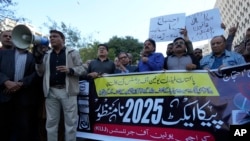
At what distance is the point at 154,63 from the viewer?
5.28m

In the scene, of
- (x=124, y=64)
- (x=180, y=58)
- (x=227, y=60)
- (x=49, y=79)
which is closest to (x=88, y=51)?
(x=124, y=64)

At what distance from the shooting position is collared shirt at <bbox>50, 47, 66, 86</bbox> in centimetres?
495

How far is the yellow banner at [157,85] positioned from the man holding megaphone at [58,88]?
20.6 inches

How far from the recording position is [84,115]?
18.1ft

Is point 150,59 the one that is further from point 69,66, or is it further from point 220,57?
point 69,66

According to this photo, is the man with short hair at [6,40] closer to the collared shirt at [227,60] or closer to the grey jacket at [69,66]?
the grey jacket at [69,66]

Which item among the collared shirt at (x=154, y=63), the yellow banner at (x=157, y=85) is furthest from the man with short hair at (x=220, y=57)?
the collared shirt at (x=154, y=63)

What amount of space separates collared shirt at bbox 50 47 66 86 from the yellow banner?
707mm

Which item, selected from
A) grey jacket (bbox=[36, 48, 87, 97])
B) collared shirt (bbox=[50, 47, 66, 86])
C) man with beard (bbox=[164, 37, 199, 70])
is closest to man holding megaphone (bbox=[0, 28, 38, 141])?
grey jacket (bbox=[36, 48, 87, 97])

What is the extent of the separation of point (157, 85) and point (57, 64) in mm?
A: 1579

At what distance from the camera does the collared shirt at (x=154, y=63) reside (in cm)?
525

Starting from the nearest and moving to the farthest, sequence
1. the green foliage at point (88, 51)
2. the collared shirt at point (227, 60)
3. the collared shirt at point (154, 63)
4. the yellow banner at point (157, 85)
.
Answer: the yellow banner at point (157, 85) < the collared shirt at point (227, 60) < the collared shirt at point (154, 63) < the green foliage at point (88, 51)

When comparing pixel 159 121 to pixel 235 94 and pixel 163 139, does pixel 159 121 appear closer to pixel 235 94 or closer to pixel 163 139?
pixel 163 139

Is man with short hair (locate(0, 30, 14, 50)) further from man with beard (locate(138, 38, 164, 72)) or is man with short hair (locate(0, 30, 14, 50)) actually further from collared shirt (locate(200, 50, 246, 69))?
collared shirt (locate(200, 50, 246, 69))
